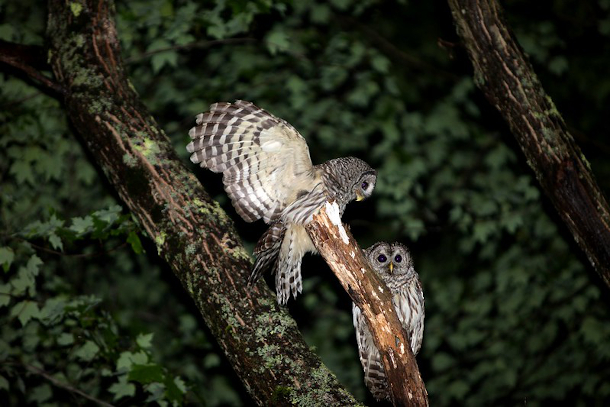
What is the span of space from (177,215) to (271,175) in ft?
1.99

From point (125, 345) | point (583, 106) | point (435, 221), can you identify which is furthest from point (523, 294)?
point (125, 345)

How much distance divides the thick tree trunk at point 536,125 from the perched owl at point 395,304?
143cm

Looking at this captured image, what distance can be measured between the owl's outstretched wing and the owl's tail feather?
0.33ft

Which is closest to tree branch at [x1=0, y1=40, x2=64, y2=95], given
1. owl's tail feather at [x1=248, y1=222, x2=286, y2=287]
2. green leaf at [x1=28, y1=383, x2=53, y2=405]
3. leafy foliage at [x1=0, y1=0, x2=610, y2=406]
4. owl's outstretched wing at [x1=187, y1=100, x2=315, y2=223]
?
leafy foliage at [x1=0, y1=0, x2=610, y2=406]

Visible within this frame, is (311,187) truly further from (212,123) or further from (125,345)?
(125,345)

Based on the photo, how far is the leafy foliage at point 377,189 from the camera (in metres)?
5.20

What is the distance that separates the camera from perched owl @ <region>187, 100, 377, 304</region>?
10.5 ft

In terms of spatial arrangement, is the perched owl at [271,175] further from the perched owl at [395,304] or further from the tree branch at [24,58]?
the tree branch at [24,58]

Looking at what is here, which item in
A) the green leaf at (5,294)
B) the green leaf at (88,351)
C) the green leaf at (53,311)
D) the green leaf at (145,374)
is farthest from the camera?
the green leaf at (88,351)

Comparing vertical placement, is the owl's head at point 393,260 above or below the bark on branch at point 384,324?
below

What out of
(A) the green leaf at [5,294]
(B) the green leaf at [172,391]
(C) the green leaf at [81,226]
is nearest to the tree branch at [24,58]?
(C) the green leaf at [81,226]

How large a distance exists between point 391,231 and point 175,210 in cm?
314

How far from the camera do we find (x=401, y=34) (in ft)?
23.3

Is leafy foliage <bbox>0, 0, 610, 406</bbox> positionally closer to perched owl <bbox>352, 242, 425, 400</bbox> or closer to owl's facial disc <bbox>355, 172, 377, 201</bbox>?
perched owl <bbox>352, 242, 425, 400</bbox>
